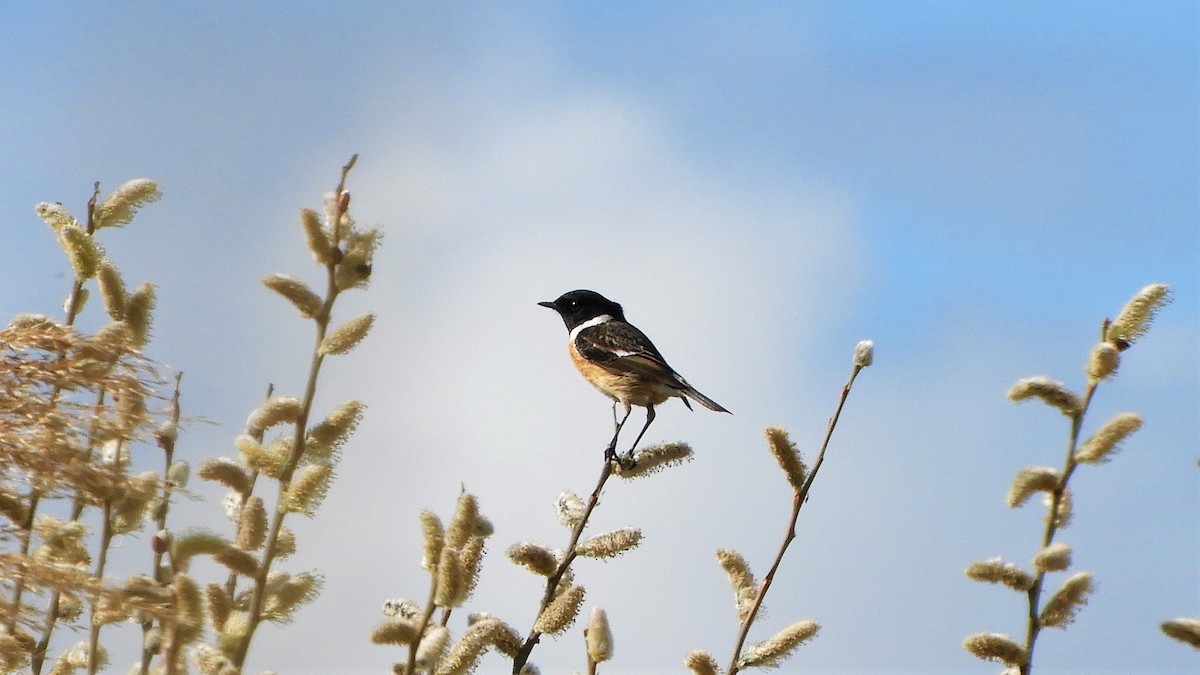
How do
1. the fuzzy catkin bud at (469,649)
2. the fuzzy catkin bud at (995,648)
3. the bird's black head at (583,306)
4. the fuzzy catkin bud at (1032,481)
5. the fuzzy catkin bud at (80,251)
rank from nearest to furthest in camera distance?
the fuzzy catkin bud at (469,649) → the fuzzy catkin bud at (995,648) → the fuzzy catkin bud at (1032,481) → the fuzzy catkin bud at (80,251) → the bird's black head at (583,306)

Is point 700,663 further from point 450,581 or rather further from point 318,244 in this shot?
point 318,244

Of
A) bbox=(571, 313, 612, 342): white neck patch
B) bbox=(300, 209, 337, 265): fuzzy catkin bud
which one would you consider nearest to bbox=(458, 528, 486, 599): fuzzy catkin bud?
bbox=(300, 209, 337, 265): fuzzy catkin bud

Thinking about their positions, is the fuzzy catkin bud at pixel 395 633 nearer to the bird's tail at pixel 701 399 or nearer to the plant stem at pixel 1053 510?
the plant stem at pixel 1053 510

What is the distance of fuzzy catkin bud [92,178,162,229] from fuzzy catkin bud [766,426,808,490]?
1623mm

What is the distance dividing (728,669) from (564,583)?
1.26ft

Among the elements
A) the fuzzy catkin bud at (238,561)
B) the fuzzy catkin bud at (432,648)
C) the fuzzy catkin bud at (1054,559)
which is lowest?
the fuzzy catkin bud at (432,648)

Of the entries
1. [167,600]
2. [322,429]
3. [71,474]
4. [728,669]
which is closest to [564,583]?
[728,669]

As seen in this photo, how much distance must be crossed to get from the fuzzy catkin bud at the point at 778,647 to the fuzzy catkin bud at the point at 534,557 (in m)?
0.42

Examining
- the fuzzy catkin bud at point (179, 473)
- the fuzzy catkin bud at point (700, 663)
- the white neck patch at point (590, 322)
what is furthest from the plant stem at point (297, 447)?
the white neck patch at point (590, 322)

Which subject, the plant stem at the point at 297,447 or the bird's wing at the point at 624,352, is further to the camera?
the bird's wing at the point at 624,352

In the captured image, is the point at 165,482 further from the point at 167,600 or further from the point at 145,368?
the point at 167,600

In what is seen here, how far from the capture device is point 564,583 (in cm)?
267

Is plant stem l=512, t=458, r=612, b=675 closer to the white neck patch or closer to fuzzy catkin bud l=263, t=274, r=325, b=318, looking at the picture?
fuzzy catkin bud l=263, t=274, r=325, b=318

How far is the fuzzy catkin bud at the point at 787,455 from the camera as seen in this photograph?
272 cm
